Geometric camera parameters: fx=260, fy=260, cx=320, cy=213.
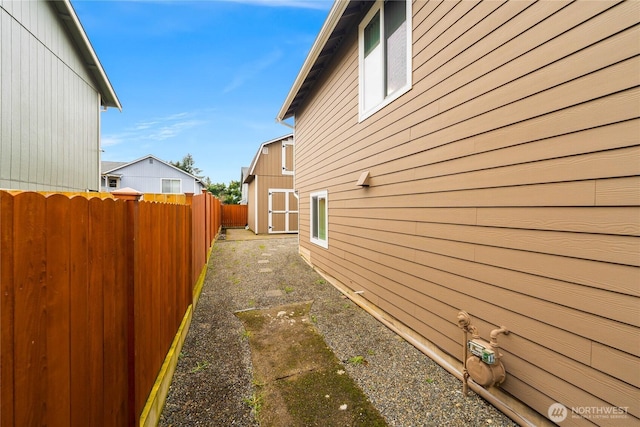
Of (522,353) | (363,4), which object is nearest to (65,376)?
(522,353)

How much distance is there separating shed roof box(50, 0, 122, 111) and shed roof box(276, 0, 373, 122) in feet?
15.5

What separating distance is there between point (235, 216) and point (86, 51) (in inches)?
482

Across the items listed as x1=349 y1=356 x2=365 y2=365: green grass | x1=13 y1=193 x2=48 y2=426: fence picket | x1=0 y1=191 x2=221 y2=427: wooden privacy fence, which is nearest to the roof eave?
x1=0 y1=191 x2=221 y2=427: wooden privacy fence

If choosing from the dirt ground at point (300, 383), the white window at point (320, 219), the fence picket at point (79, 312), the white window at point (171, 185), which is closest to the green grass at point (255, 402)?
the dirt ground at point (300, 383)

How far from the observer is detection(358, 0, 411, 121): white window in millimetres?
3381

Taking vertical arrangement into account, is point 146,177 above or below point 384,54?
above

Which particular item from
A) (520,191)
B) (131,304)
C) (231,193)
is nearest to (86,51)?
(131,304)

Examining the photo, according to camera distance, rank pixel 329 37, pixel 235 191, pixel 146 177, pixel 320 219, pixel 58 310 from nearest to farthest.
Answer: pixel 58 310 → pixel 329 37 → pixel 320 219 → pixel 146 177 → pixel 235 191

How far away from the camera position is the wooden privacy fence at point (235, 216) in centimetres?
1762

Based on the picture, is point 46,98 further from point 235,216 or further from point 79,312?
point 235,216

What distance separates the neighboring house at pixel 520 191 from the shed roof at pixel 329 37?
70 centimetres

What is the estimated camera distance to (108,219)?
140 centimetres

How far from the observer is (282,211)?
13.1 metres

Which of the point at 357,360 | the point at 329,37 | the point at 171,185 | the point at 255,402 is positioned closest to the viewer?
the point at 255,402
